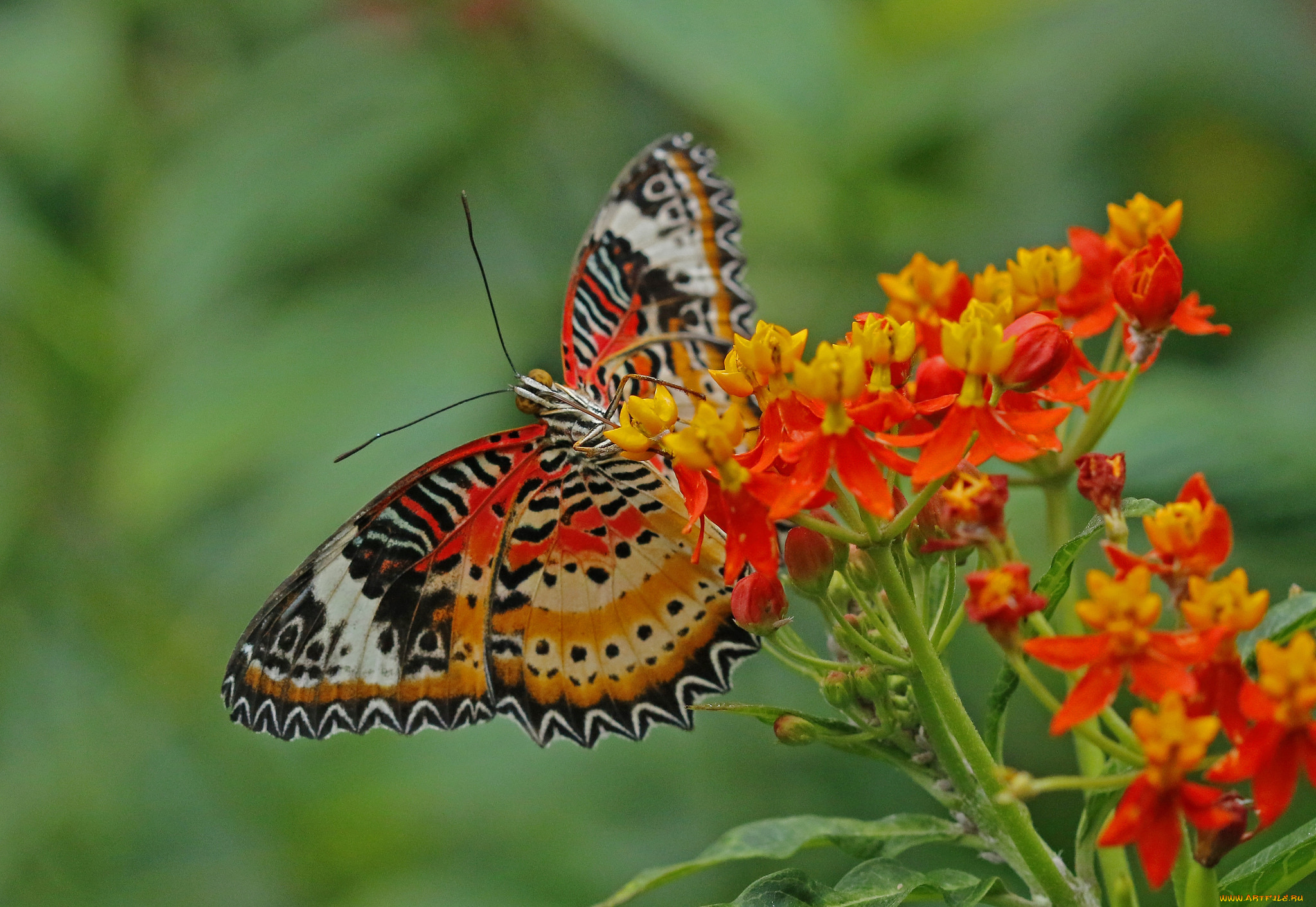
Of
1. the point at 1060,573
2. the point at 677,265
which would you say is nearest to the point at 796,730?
the point at 1060,573

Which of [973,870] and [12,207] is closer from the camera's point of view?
[973,870]

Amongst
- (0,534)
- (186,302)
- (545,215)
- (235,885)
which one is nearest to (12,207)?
(186,302)

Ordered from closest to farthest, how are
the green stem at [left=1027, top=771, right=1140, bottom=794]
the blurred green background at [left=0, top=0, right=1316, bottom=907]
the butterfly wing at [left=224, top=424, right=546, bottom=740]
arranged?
the green stem at [left=1027, top=771, right=1140, bottom=794] → the butterfly wing at [left=224, top=424, right=546, bottom=740] → the blurred green background at [left=0, top=0, right=1316, bottom=907]

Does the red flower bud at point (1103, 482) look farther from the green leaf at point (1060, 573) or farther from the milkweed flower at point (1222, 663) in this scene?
the milkweed flower at point (1222, 663)

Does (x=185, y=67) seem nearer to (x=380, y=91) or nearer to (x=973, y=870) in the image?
(x=380, y=91)

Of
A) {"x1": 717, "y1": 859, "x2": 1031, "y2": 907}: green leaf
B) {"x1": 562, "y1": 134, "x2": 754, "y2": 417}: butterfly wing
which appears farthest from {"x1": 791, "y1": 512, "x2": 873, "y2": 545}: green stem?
{"x1": 562, "y1": 134, "x2": 754, "y2": 417}: butterfly wing

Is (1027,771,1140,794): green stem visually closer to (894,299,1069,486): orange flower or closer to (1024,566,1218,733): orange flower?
(1024,566,1218,733): orange flower

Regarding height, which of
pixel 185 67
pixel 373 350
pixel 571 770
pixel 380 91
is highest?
pixel 185 67
